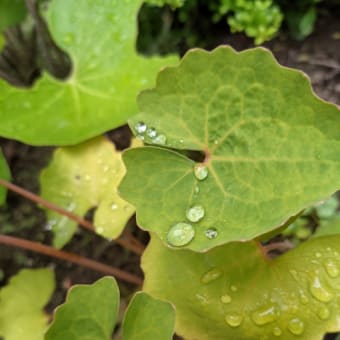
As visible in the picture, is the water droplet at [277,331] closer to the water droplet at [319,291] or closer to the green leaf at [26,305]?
the water droplet at [319,291]

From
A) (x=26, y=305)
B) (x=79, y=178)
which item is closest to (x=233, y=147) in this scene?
(x=79, y=178)

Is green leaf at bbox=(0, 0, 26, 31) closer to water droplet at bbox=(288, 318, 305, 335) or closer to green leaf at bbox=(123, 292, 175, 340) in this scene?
green leaf at bbox=(123, 292, 175, 340)

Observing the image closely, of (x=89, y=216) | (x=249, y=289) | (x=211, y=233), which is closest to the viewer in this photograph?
(x=211, y=233)

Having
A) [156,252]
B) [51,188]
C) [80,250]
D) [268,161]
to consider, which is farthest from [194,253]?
[80,250]

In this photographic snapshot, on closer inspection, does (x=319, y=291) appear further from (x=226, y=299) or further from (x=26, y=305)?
(x=26, y=305)

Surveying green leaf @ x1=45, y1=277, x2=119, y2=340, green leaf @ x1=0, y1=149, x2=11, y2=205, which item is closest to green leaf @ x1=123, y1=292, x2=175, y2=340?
green leaf @ x1=45, y1=277, x2=119, y2=340

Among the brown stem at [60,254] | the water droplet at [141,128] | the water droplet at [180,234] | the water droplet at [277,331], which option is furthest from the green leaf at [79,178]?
the water droplet at [277,331]
